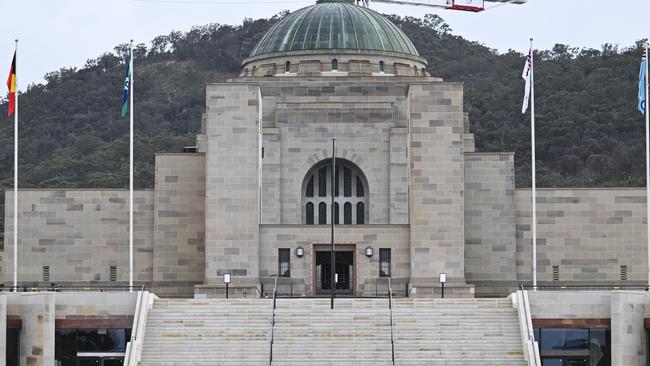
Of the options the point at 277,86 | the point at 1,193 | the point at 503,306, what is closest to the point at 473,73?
the point at 1,193

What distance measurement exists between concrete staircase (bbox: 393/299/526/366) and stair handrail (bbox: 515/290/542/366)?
278mm

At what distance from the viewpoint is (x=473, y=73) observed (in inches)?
5960

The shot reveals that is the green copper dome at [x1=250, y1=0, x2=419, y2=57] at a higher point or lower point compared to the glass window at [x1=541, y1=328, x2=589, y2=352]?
higher

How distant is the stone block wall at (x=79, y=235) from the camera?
77812 millimetres

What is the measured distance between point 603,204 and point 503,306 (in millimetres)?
15010

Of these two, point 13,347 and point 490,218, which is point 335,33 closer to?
point 490,218

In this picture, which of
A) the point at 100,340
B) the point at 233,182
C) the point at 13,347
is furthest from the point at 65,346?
the point at 233,182

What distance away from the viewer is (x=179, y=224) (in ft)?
255

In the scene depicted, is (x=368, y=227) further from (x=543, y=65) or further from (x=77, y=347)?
(x=543, y=65)

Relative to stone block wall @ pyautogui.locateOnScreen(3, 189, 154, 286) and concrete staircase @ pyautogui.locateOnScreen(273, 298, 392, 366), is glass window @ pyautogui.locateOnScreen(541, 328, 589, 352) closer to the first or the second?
concrete staircase @ pyautogui.locateOnScreen(273, 298, 392, 366)

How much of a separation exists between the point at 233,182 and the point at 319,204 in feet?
15.5

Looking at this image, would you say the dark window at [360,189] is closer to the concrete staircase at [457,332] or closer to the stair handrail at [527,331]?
the concrete staircase at [457,332]

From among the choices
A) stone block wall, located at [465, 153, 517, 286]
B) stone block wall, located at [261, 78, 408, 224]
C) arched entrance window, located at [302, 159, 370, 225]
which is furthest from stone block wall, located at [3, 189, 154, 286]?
stone block wall, located at [465, 153, 517, 286]

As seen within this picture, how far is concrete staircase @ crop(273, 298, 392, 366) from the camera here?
197 feet
